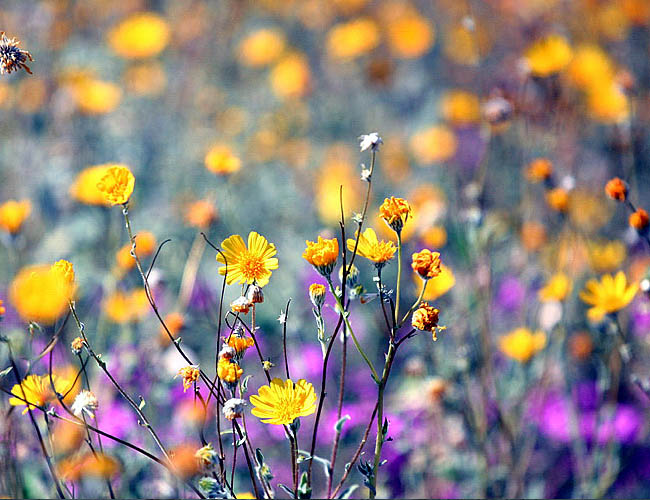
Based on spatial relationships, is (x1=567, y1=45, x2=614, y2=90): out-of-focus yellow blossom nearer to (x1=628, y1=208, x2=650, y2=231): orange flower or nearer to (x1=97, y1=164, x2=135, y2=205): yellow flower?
(x1=628, y1=208, x2=650, y2=231): orange flower

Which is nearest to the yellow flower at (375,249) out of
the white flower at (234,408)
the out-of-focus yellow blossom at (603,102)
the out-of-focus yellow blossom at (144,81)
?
the white flower at (234,408)

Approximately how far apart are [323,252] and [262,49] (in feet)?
9.85

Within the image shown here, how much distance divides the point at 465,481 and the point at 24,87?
241 cm

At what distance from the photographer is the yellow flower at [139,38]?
3.23m

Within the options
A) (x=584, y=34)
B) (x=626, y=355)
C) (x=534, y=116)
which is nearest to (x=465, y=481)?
(x=626, y=355)

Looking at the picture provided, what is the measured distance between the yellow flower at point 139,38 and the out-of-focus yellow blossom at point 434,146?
144cm

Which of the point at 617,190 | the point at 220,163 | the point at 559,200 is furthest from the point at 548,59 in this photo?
the point at 220,163

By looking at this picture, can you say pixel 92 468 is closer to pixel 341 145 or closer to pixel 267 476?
pixel 267 476

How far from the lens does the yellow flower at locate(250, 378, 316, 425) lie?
0.84 metres

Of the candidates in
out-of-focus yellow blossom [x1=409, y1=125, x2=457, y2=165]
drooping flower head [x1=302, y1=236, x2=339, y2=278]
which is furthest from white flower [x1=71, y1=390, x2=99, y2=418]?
out-of-focus yellow blossom [x1=409, y1=125, x2=457, y2=165]

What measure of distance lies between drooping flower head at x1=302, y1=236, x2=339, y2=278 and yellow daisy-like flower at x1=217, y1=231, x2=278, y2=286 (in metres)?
0.08

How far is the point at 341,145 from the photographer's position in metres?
3.37

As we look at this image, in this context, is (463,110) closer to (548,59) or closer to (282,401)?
(548,59)

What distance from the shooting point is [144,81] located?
341cm
